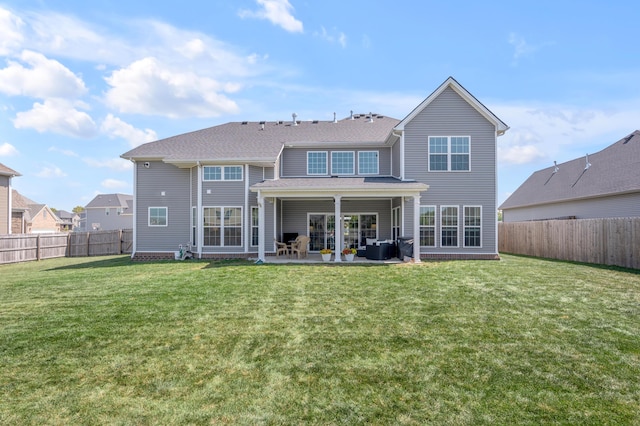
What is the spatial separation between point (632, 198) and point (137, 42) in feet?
69.8

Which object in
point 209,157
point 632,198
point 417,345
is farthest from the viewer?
point 632,198

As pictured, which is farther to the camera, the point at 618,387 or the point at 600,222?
the point at 600,222

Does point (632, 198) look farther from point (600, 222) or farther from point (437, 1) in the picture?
point (437, 1)

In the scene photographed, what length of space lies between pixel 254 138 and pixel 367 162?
18.8 feet

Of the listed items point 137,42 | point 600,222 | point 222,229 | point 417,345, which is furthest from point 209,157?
point 600,222

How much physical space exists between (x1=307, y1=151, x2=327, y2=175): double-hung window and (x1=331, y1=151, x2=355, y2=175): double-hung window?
1.60ft

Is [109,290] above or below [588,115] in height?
below

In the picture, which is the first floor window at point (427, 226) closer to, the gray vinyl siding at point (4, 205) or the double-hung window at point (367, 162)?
the double-hung window at point (367, 162)

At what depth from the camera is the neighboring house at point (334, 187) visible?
14.5 m

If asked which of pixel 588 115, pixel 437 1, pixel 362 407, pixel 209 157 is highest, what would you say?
pixel 437 1

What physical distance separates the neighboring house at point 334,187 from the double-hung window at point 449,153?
4cm

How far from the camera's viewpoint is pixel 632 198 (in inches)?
630

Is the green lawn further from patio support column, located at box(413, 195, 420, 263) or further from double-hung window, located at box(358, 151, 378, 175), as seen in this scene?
double-hung window, located at box(358, 151, 378, 175)

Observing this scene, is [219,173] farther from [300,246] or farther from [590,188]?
[590,188]
